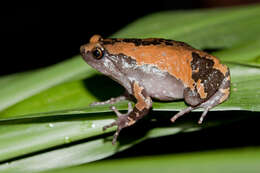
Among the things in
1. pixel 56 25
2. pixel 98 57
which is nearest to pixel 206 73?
pixel 98 57

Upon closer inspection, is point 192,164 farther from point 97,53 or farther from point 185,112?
point 97,53

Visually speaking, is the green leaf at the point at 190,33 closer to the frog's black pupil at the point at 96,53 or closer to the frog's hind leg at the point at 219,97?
the frog's black pupil at the point at 96,53

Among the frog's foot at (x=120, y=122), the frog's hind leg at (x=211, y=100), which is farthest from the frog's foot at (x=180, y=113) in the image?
the frog's foot at (x=120, y=122)

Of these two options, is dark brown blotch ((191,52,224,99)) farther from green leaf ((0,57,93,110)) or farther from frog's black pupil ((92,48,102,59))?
green leaf ((0,57,93,110))

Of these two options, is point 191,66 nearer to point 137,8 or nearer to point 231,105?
point 231,105

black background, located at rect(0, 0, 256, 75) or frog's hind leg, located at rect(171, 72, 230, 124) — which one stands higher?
black background, located at rect(0, 0, 256, 75)

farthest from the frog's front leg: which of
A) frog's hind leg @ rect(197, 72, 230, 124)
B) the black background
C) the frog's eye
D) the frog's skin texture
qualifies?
the black background
